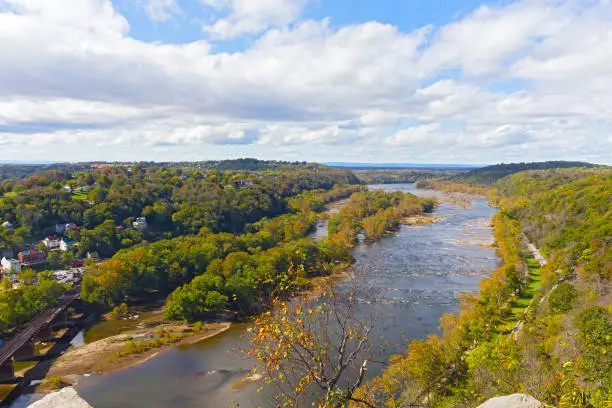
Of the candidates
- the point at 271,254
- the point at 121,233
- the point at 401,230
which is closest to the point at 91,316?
the point at 271,254

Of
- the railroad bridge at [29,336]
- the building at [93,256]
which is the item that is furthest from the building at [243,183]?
the railroad bridge at [29,336]

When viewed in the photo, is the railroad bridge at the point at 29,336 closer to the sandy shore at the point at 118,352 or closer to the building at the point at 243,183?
the sandy shore at the point at 118,352

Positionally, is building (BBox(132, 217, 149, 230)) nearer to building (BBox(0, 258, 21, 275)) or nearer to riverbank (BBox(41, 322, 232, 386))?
building (BBox(0, 258, 21, 275))

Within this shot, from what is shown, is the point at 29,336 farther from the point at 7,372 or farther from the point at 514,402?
the point at 514,402

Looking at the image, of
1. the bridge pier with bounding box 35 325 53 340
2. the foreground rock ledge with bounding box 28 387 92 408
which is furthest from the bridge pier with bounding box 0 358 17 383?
the foreground rock ledge with bounding box 28 387 92 408

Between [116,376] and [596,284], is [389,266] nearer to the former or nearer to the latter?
[596,284]

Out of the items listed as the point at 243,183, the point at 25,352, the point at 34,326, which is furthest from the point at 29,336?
the point at 243,183
